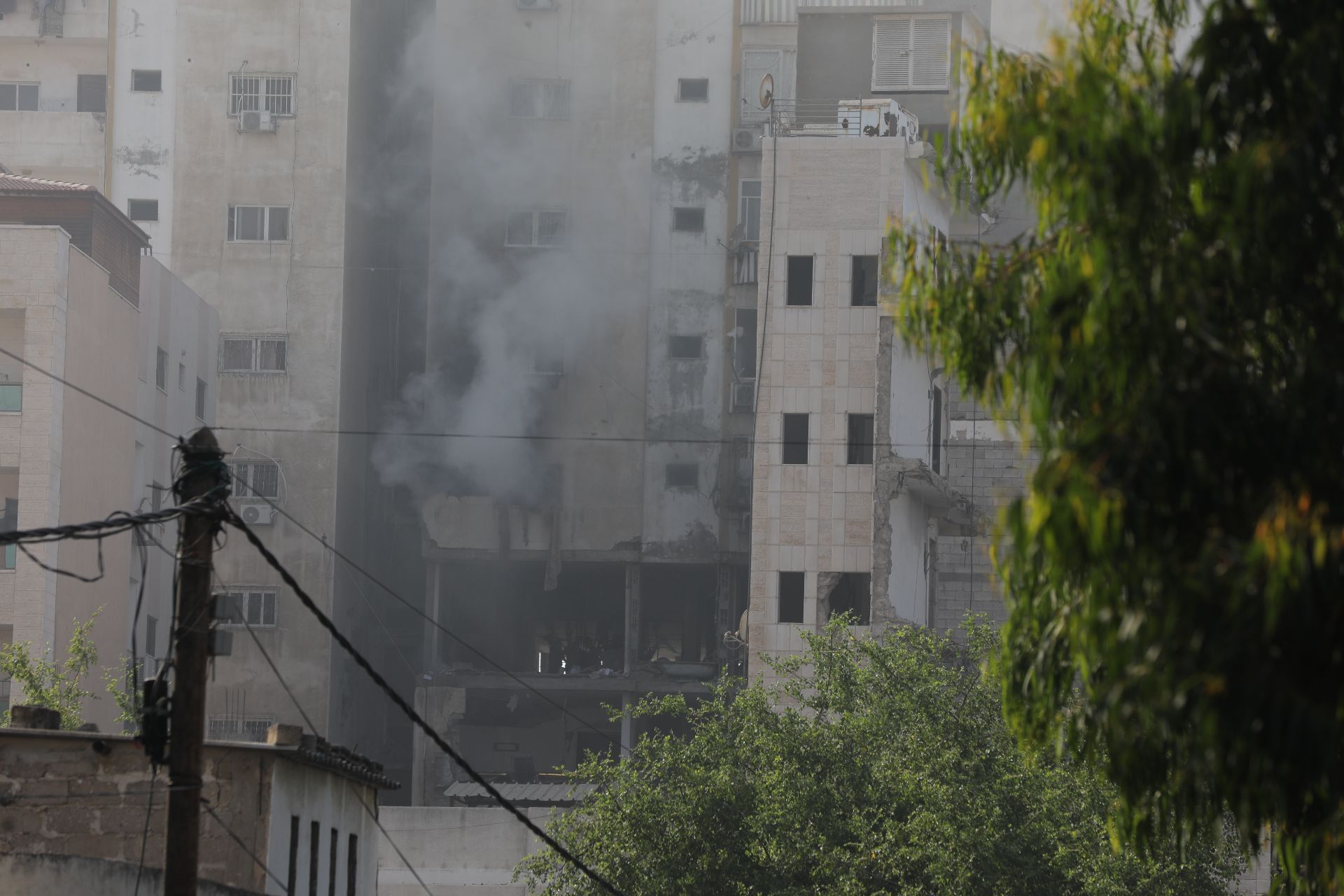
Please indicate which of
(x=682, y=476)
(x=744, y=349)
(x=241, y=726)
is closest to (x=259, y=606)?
(x=241, y=726)

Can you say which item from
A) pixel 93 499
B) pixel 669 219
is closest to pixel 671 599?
pixel 669 219

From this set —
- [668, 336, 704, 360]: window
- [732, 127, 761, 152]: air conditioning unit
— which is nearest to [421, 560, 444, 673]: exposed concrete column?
[668, 336, 704, 360]: window

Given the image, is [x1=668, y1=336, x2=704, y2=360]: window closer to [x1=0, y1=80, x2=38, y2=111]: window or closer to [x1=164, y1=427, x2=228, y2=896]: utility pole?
[x1=0, y1=80, x2=38, y2=111]: window

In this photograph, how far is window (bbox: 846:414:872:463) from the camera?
49.0 m

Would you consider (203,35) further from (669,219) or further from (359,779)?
(359,779)

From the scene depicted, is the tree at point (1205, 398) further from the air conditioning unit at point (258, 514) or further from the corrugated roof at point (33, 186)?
the air conditioning unit at point (258, 514)

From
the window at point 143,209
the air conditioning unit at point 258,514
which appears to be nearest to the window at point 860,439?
the air conditioning unit at point 258,514

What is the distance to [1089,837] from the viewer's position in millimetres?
27781

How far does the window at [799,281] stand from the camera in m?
49.2

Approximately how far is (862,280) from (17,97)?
99.3 feet

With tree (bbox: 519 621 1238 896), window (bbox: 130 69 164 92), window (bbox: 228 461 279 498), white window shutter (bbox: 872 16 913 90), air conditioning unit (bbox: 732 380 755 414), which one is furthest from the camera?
window (bbox: 130 69 164 92)

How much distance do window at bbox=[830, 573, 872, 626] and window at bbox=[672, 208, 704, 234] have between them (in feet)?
→ 55.5

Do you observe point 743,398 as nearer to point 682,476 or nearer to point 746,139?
point 682,476

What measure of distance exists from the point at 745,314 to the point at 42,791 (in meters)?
43.9
